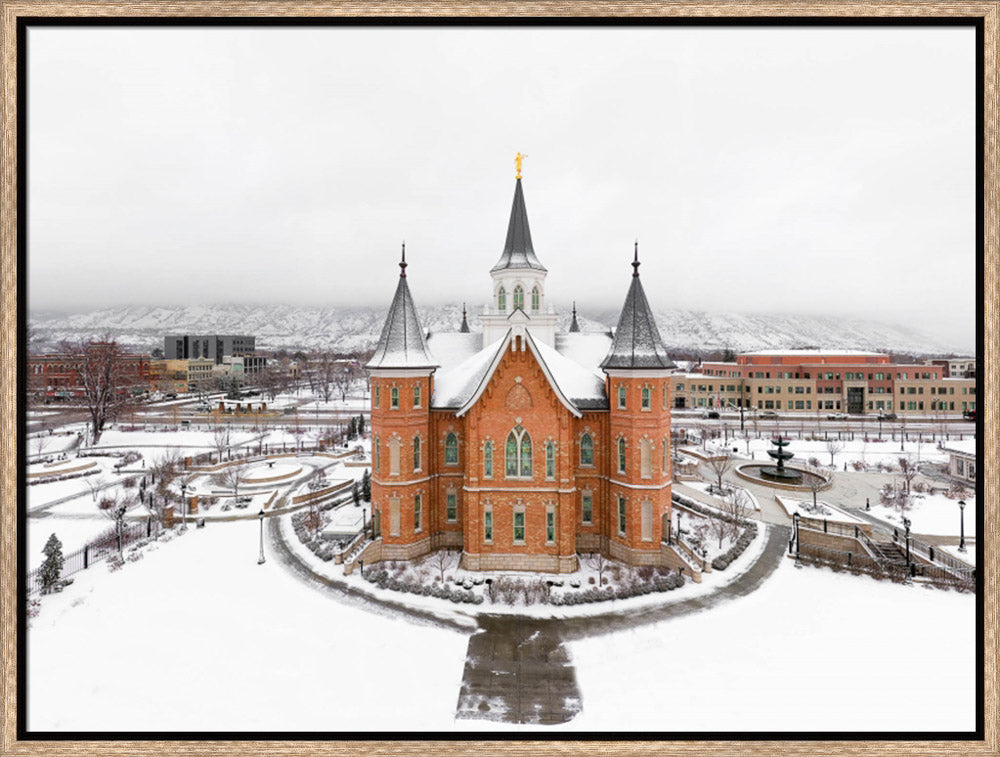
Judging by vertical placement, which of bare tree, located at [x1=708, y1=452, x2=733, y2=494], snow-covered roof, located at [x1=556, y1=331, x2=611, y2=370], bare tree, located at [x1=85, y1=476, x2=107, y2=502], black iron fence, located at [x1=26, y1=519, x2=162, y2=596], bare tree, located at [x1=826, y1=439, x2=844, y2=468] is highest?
snow-covered roof, located at [x1=556, y1=331, x2=611, y2=370]

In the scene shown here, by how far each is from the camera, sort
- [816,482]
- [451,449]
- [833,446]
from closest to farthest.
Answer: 1. [451,449]
2. [816,482]
3. [833,446]

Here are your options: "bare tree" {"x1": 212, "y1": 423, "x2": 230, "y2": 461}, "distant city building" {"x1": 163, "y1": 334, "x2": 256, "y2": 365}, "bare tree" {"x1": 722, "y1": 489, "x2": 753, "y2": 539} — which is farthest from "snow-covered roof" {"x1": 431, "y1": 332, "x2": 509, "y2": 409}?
"distant city building" {"x1": 163, "y1": 334, "x2": 256, "y2": 365}

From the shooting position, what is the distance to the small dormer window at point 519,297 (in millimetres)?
31578

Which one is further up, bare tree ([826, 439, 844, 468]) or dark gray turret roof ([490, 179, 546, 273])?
dark gray turret roof ([490, 179, 546, 273])

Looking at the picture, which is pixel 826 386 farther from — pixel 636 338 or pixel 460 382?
pixel 460 382

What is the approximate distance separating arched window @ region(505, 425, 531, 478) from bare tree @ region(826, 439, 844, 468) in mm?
34323

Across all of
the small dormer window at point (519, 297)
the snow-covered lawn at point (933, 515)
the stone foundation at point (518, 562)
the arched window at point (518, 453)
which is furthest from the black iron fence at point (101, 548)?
the snow-covered lawn at point (933, 515)

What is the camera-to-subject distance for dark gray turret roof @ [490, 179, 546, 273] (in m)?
31.7

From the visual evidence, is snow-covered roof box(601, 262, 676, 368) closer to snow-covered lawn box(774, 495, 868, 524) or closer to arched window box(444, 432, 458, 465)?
arched window box(444, 432, 458, 465)

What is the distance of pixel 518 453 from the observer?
21.3 meters

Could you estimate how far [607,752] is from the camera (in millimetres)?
5230

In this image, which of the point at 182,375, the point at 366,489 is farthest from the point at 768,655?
the point at 182,375

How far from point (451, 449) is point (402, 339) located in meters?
6.23

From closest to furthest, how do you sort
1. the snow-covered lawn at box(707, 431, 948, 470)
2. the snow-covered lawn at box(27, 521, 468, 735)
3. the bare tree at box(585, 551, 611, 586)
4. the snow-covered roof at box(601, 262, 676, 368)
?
the snow-covered lawn at box(27, 521, 468, 735) < the bare tree at box(585, 551, 611, 586) < the snow-covered roof at box(601, 262, 676, 368) < the snow-covered lawn at box(707, 431, 948, 470)
